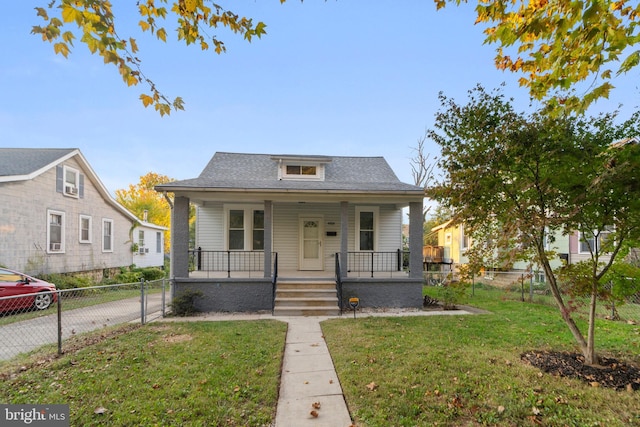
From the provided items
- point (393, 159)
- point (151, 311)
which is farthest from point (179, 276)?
point (393, 159)

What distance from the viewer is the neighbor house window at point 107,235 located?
1540 cm

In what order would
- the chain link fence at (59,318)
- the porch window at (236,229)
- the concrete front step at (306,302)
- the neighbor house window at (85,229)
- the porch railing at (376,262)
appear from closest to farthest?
the chain link fence at (59,318), the concrete front step at (306,302), the porch window at (236,229), the porch railing at (376,262), the neighbor house window at (85,229)

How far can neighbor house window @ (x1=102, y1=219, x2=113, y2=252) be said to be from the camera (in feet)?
50.5

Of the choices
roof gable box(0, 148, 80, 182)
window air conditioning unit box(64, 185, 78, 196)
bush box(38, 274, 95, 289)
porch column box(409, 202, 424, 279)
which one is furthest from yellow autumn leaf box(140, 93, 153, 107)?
window air conditioning unit box(64, 185, 78, 196)

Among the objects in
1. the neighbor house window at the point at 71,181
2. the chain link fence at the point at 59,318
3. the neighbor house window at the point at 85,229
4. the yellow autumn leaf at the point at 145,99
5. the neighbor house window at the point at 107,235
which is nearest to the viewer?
the yellow autumn leaf at the point at 145,99

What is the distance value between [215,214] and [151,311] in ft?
12.8

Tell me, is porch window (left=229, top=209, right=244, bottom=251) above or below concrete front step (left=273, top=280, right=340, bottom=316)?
above

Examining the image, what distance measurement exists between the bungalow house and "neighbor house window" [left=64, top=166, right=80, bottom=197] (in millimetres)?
6443

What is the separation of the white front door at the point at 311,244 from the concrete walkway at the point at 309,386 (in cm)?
451

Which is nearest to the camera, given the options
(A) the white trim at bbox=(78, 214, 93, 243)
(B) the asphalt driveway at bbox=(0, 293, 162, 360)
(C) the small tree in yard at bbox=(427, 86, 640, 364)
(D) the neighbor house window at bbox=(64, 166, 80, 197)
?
(C) the small tree in yard at bbox=(427, 86, 640, 364)

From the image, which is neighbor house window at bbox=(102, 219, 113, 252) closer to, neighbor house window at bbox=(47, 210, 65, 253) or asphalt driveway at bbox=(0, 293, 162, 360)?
neighbor house window at bbox=(47, 210, 65, 253)

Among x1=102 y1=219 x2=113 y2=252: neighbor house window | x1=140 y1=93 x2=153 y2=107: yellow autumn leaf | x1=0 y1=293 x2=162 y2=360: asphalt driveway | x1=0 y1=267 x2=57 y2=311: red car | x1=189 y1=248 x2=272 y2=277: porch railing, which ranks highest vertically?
x1=140 y1=93 x2=153 y2=107: yellow autumn leaf

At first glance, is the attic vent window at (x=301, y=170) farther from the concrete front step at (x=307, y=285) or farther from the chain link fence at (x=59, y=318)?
the chain link fence at (x=59, y=318)

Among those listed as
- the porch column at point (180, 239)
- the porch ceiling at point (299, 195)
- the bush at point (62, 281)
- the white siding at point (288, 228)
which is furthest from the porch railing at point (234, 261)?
the bush at point (62, 281)
